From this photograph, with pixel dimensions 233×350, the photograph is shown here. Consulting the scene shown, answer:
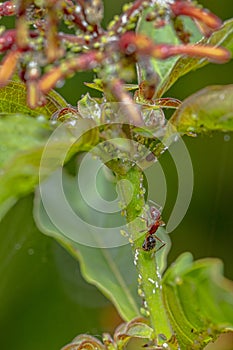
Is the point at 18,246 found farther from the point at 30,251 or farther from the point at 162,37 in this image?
the point at 162,37

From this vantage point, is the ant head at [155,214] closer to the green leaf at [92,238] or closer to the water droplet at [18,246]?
the green leaf at [92,238]

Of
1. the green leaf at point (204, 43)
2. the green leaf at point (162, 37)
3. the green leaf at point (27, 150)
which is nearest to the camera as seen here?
the green leaf at point (27, 150)

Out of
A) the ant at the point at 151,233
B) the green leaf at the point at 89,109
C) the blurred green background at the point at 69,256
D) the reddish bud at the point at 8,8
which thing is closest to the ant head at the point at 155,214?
the ant at the point at 151,233

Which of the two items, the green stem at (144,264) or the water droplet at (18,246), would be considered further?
the water droplet at (18,246)

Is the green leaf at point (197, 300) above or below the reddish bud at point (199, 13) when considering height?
below

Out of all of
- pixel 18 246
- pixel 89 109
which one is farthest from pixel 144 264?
pixel 18 246

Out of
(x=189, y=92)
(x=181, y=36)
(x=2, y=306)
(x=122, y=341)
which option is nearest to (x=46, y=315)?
(x=2, y=306)

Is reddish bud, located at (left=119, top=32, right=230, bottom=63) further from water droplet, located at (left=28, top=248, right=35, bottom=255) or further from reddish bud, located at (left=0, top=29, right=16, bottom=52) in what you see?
water droplet, located at (left=28, top=248, right=35, bottom=255)

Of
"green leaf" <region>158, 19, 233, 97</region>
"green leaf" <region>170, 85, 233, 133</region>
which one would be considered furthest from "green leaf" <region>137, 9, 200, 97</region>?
"green leaf" <region>170, 85, 233, 133</region>
